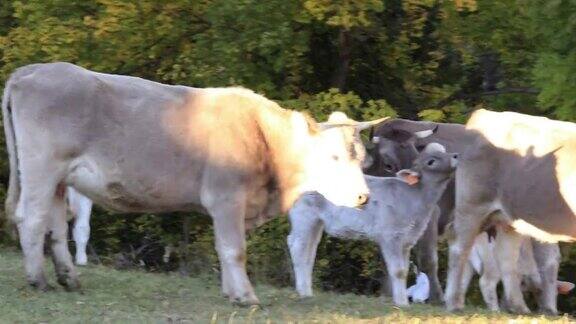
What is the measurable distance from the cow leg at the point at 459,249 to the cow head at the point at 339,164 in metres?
1.74

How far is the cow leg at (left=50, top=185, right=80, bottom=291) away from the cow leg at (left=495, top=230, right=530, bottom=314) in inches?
174

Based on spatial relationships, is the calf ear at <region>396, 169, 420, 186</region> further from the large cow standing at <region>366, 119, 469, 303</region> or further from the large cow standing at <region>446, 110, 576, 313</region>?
the large cow standing at <region>366, 119, 469, 303</region>

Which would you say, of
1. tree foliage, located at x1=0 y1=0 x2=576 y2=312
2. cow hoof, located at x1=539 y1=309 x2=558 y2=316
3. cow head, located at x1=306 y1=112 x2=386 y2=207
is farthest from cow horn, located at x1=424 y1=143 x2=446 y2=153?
tree foliage, located at x1=0 y1=0 x2=576 y2=312

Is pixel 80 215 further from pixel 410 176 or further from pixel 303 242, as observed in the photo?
pixel 410 176

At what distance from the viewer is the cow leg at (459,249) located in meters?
12.6

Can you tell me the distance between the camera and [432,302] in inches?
562

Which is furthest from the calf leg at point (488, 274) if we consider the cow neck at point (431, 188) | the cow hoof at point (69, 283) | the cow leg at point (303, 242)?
the cow hoof at point (69, 283)

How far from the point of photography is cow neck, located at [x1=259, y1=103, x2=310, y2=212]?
1137 cm

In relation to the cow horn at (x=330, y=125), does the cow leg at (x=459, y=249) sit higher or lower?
lower

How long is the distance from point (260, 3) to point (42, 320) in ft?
31.6

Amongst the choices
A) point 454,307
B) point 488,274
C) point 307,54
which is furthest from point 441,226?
point 307,54

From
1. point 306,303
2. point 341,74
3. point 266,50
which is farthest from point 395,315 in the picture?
point 341,74

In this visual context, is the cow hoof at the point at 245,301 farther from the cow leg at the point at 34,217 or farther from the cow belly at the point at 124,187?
the cow leg at the point at 34,217

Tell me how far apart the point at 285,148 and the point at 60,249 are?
7.26 ft
